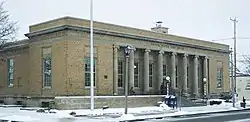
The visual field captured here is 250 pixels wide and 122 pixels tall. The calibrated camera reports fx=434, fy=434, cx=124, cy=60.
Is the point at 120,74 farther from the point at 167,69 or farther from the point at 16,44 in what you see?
the point at 16,44

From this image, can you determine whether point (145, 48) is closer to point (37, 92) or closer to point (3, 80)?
point (37, 92)

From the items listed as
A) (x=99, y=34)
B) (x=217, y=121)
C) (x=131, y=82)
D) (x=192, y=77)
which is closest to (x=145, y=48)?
(x=131, y=82)

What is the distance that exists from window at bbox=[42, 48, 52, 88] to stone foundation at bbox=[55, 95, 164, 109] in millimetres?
5288

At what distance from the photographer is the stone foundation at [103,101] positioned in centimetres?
3588

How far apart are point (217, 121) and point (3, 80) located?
3121 centimetres

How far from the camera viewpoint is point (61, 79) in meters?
39.0

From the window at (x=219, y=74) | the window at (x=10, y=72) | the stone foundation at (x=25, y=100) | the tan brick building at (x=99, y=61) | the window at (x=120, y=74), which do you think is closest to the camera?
the tan brick building at (x=99, y=61)

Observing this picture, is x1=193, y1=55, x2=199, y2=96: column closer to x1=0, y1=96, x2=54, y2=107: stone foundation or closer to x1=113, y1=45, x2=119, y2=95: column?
x1=113, y1=45, x2=119, y2=95: column

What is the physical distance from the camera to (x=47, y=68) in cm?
4144

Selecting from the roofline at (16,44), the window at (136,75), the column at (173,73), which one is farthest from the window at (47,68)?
the column at (173,73)

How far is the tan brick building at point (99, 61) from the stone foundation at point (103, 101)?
2.26 m

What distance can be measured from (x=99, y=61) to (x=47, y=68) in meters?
5.00

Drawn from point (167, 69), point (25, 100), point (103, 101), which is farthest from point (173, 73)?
point (25, 100)

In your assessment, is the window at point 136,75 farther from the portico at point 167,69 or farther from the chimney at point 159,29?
the chimney at point 159,29
